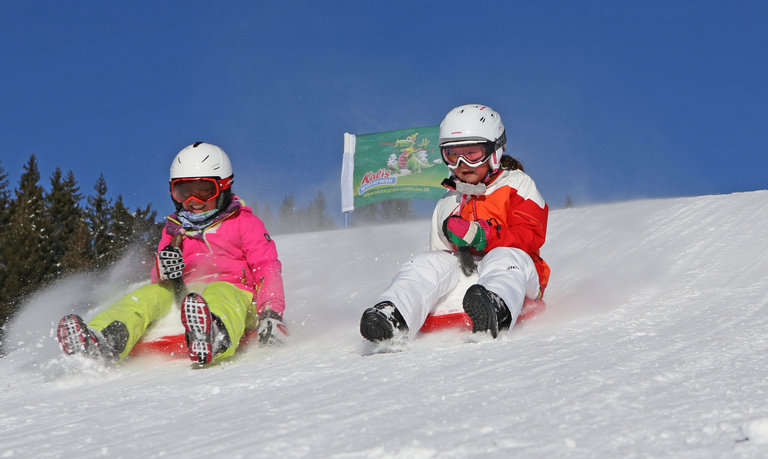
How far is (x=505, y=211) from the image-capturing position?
14.3 feet

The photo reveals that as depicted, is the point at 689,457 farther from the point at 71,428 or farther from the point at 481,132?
the point at 481,132

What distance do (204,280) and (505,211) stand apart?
6.09ft

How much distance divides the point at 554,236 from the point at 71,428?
6.97 meters

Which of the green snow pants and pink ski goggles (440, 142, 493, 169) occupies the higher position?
pink ski goggles (440, 142, 493, 169)

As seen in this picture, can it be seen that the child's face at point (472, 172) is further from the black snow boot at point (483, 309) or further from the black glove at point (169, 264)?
the black glove at point (169, 264)

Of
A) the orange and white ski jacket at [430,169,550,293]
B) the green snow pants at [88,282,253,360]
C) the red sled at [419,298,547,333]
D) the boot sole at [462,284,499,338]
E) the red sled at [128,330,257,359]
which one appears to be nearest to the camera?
the boot sole at [462,284,499,338]

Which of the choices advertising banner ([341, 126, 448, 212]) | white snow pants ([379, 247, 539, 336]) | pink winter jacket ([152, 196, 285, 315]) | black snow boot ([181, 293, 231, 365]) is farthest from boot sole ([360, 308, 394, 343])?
Answer: advertising banner ([341, 126, 448, 212])

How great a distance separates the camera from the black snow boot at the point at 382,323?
11.1 feet

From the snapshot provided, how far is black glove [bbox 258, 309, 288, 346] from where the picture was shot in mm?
4000

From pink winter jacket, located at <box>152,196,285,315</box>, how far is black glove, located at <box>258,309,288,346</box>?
0.39 m

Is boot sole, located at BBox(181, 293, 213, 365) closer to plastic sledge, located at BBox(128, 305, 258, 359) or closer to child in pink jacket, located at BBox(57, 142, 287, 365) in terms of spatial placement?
child in pink jacket, located at BBox(57, 142, 287, 365)

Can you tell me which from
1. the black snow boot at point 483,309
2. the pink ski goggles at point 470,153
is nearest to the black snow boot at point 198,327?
the black snow boot at point 483,309

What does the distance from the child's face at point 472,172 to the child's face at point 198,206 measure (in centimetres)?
154

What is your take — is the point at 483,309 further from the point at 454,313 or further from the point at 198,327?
the point at 198,327
